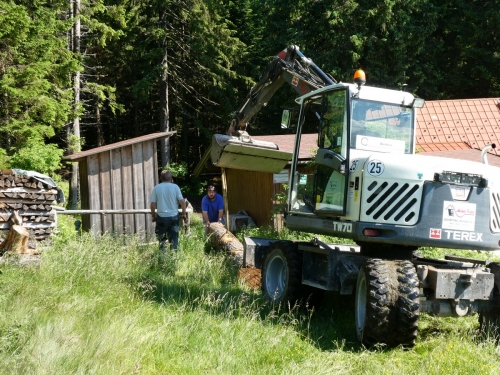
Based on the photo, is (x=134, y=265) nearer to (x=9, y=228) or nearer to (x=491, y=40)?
(x=9, y=228)

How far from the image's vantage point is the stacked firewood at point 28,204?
414 inches

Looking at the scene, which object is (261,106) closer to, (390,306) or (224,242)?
(224,242)

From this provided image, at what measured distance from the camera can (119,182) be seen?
14.4 meters

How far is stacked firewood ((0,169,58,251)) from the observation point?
10.5 m

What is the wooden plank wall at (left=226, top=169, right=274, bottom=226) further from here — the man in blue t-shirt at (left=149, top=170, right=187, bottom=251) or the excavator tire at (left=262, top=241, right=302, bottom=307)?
the excavator tire at (left=262, top=241, right=302, bottom=307)

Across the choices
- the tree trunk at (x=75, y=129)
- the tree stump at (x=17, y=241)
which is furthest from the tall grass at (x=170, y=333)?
the tree trunk at (x=75, y=129)

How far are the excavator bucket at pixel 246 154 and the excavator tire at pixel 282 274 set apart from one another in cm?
309

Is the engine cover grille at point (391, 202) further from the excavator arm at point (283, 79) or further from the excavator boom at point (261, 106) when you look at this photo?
the excavator boom at point (261, 106)

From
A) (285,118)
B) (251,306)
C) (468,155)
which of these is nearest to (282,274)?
(251,306)

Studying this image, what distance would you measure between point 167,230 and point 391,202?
5.57 m

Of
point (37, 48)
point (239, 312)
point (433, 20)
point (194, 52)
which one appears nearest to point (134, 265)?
point (239, 312)

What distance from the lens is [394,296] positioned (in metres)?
7.07

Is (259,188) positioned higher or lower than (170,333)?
higher

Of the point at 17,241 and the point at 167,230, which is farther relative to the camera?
the point at 167,230
